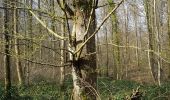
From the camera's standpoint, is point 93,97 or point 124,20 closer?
point 93,97

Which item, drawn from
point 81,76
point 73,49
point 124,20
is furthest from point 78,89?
point 124,20

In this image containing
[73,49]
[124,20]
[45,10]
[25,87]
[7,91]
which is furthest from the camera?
[124,20]

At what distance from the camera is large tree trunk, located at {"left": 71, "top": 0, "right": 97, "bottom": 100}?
15.0ft

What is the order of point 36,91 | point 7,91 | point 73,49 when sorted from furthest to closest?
point 36,91
point 7,91
point 73,49

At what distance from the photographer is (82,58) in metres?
4.63

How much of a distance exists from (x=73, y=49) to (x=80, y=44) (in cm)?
17

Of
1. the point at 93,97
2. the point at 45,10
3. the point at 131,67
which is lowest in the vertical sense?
the point at 131,67

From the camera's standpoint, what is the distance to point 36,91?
1761 cm

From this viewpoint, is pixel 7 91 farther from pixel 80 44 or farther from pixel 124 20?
pixel 124 20

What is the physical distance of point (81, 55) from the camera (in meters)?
4.67

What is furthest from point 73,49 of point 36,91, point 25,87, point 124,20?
point 124,20

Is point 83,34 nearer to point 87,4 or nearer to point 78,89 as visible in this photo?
point 87,4

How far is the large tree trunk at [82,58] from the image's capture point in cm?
457

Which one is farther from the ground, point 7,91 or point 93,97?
point 93,97
